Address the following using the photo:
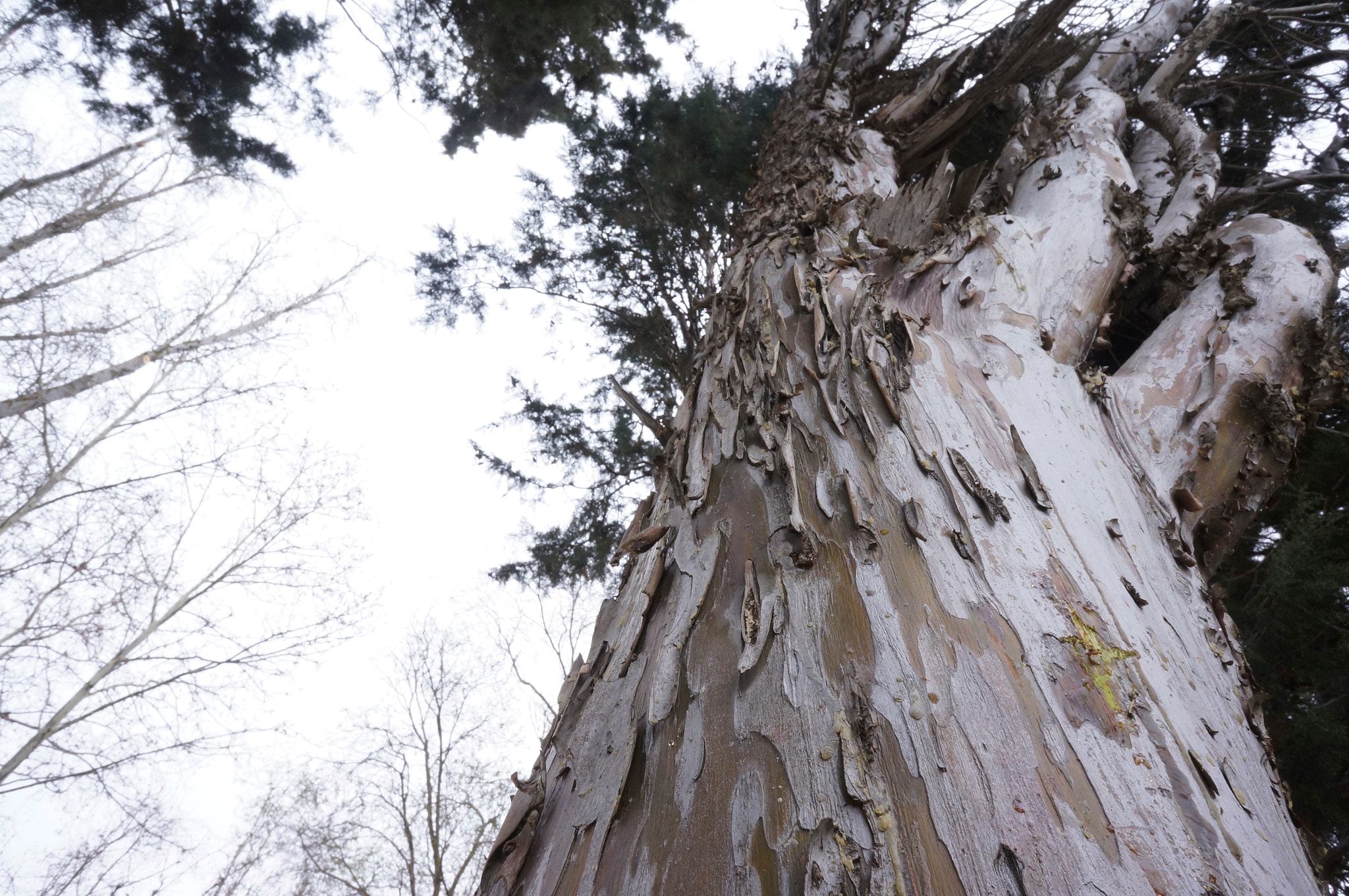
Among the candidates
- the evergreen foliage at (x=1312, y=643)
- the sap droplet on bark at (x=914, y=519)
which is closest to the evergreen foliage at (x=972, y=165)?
the evergreen foliage at (x=1312, y=643)

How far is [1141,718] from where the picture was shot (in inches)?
29.5

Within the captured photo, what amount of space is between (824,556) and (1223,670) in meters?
0.86

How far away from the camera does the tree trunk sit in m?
0.63

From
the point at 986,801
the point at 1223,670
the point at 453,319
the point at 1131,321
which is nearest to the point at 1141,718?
the point at 986,801

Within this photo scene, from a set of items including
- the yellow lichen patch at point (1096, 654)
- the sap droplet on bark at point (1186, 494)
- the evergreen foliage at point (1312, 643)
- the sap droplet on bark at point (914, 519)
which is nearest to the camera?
the yellow lichen patch at point (1096, 654)

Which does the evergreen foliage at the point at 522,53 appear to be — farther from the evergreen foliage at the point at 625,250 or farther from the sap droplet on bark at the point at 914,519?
the sap droplet on bark at the point at 914,519

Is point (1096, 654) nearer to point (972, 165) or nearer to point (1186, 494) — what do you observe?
point (1186, 494)

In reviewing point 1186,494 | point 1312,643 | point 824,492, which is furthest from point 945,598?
point 1312,643

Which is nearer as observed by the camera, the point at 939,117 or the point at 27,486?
the point at 939,117

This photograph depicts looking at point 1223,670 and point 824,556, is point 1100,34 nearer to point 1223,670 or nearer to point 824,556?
point 1223,670

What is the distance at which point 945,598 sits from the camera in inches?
32.1

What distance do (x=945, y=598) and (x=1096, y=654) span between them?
217 millimetres

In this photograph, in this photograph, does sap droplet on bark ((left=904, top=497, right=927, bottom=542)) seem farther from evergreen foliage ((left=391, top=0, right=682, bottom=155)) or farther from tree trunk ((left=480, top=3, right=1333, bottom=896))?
evergreen foliage ((left=391, top=0, right=682, bottom=155))

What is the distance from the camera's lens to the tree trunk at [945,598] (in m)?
0.63
